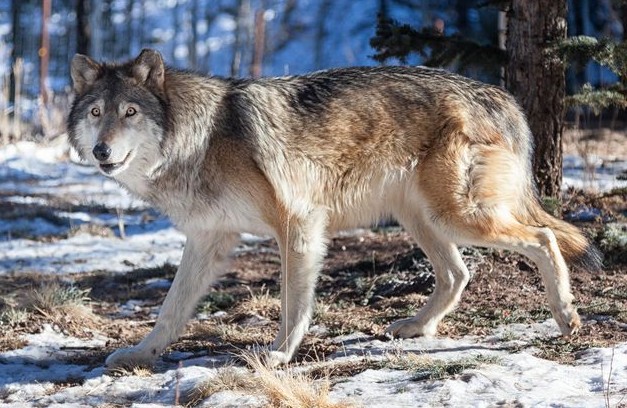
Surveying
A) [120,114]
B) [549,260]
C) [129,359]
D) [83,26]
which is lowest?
[129,359]

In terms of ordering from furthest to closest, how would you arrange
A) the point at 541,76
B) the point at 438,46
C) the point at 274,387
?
the point at 438,46, the point at 541,76, the point at 274,387

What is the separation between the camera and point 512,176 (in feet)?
16.3

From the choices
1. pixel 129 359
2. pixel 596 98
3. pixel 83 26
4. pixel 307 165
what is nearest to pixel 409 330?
pixel 307 165

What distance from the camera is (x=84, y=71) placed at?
16.3 feet

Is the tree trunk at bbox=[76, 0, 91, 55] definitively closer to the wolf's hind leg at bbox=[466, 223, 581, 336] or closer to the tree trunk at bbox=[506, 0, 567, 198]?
the tree trunk at bbox=[506, 0, 567, 198]

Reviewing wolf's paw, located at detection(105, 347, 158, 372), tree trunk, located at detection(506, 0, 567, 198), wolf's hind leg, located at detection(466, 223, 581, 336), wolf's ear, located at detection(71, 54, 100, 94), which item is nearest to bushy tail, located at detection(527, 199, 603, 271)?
wolf's hind leg, located at detection(466, 223, 581, 336)

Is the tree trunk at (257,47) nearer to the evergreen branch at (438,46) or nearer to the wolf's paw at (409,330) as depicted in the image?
the evergreen branch at (438,46)

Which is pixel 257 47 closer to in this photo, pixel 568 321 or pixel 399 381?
pixel 568 321

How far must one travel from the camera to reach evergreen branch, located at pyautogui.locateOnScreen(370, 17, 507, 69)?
667cm

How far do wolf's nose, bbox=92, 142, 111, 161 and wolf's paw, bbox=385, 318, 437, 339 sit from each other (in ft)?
6.61

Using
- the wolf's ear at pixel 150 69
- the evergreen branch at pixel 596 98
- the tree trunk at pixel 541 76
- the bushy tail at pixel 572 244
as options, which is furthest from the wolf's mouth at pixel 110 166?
the evergreen branch at pixel 596 98

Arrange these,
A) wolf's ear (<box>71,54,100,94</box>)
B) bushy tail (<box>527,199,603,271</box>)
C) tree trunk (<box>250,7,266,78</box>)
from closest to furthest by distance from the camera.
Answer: wolf's ear (<box>71,54,100,94</box>) → bushy tail (<box>527,199,603,271</box>) → tree trunk (<box>250,7,266,78</box>)

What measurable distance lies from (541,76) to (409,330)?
247 cm

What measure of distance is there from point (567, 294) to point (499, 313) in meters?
0.67
